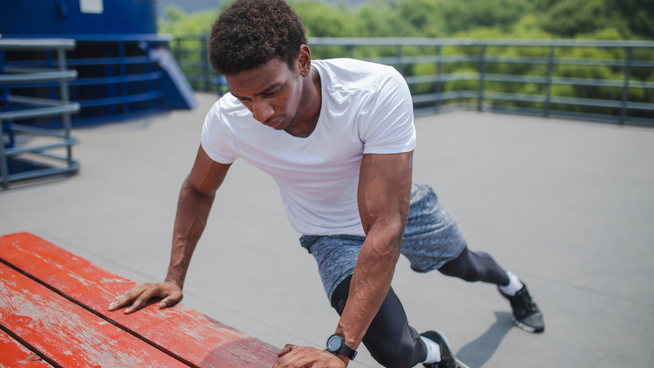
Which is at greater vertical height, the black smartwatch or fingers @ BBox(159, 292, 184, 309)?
the black smartwatch

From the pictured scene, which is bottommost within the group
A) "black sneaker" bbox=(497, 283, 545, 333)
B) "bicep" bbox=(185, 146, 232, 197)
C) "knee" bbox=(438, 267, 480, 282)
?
"black sneaker" bbox=(497, 283, 545, 333)

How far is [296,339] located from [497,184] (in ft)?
9.38

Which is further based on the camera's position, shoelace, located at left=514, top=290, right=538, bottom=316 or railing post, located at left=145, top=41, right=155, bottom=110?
railing post, located at left=145, top=41, right=155, bottom=110

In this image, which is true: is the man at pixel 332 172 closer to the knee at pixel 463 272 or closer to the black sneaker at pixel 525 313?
the knee at pixel 463 272

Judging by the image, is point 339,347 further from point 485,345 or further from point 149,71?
point 149,71

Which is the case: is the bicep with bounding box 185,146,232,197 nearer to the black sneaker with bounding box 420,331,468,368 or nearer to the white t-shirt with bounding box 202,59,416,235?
the white t-shirt with bounding box 202,59,416,235

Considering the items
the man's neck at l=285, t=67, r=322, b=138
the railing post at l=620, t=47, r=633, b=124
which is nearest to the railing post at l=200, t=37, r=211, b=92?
the railing post at l=620, t=47, r=633, b=124

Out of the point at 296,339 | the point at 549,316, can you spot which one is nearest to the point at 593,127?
the point at 549,316

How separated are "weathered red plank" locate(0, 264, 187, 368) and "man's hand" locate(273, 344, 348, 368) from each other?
0.92ft

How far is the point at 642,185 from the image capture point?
4.37 m

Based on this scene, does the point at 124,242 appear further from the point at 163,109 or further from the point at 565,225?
the point at 163,109

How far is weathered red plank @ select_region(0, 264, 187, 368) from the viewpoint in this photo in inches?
52.7

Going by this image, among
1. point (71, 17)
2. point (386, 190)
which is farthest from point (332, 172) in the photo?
point (71, 17)

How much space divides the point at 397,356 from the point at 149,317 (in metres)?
0.79
